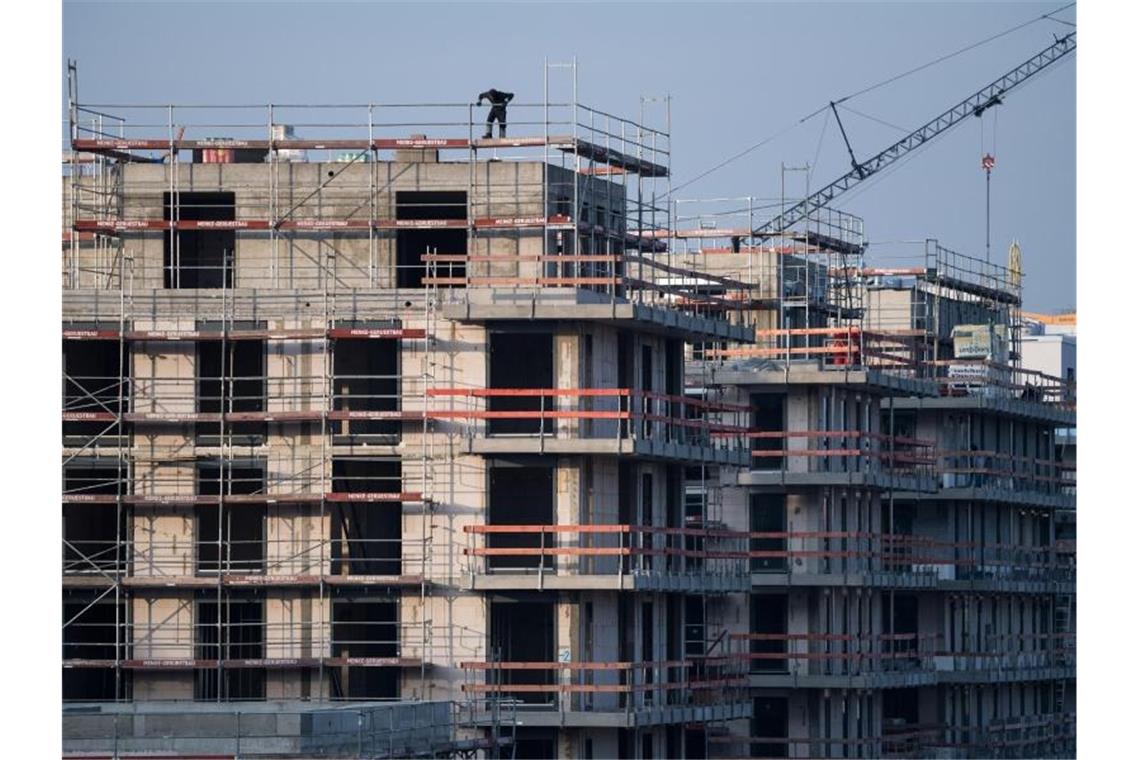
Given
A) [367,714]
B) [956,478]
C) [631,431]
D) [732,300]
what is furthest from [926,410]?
[367,714]

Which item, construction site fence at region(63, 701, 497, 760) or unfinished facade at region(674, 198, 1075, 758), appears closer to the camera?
construction site fence at region(63, 701, 497, 760)

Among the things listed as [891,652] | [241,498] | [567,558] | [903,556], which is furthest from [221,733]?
[903,556]

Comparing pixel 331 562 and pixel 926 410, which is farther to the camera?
pixel 926 410

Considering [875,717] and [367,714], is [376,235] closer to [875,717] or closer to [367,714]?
[367,714]

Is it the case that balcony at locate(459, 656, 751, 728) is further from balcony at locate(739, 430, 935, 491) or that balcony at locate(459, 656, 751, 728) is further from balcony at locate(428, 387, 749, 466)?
balcony at locate(739, 430, 935, 491)

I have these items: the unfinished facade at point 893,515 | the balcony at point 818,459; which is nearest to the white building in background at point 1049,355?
the unfinished facade at point 893,515

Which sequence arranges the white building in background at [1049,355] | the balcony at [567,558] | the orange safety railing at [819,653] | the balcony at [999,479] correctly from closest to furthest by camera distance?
1. the balcony at [567,558]
2. the orange safety railing at [819,653]
3. the balcony at [999,479]
4. the white building in background at [1049,355]

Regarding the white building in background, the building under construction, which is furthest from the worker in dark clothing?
the white building in background

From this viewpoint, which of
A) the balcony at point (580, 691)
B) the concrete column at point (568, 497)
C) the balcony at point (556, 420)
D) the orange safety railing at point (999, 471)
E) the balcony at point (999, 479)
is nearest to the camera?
the balcony at point (580, 691)

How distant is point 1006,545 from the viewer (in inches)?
4402

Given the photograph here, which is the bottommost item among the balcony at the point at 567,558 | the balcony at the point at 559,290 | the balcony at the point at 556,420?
the balcony at the point at 567,558

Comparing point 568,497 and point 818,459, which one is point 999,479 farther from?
point 568,497

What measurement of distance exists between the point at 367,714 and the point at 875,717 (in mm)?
38344

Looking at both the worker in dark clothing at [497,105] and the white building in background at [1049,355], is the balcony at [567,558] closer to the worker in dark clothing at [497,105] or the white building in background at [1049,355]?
the worker in dark clothing at [497,105]
